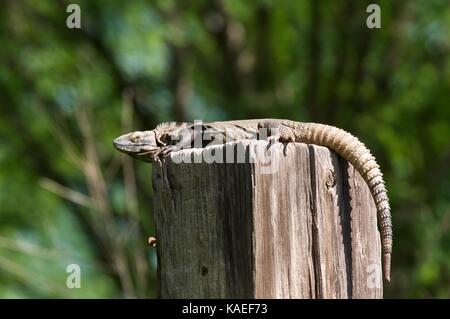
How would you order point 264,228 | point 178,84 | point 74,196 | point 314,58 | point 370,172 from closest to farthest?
point 264,228 < point 370,172 < point 74,196 < point 314,58 < point 178,84

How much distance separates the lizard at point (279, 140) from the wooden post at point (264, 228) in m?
0.09

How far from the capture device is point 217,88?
15445 millimetres

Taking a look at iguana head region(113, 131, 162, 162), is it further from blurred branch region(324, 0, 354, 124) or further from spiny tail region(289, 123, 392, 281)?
blurred branch region(324, 0, 354, 124)

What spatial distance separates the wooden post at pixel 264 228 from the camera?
329 cm

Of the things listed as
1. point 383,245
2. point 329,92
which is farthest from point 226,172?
point 329,92

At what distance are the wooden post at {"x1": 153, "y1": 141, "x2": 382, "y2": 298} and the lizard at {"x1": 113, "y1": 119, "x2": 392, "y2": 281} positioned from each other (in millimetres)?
89

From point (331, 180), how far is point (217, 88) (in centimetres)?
1194

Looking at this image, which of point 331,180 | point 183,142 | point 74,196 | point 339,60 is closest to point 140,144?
point 183,142

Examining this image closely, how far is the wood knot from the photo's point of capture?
358 centimetres

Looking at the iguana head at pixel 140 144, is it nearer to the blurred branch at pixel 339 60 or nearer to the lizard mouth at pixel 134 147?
the lizard mouth at pixel 134 147

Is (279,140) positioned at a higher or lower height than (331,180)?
higher

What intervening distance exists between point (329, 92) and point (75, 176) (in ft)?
16.0

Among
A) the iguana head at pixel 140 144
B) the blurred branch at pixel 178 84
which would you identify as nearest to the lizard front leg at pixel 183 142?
the iguana head at pixel 140 144

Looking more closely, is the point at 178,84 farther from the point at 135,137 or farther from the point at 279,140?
the point at 279,140
